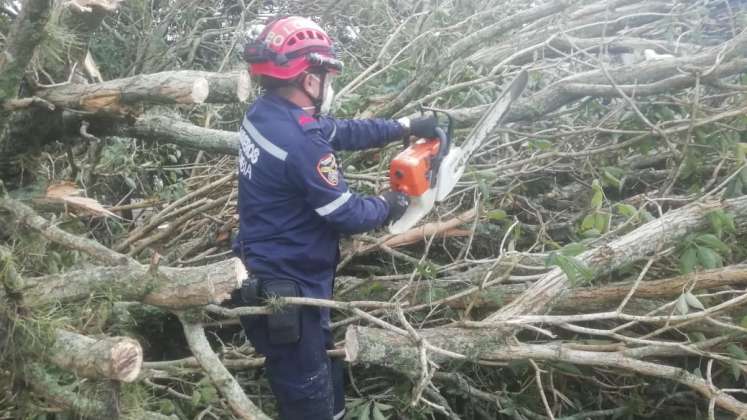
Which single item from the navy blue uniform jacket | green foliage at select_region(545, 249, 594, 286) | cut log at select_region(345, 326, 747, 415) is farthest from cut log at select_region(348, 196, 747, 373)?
the navy blue uniform jacket

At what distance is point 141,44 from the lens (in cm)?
447

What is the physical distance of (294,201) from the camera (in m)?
2.30

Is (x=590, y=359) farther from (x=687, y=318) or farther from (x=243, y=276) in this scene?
(x=243, y=276)

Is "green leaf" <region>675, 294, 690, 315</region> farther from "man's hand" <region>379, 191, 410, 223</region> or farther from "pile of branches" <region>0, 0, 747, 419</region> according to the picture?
"man's hand" <region>379, 191, 410, 223</region>

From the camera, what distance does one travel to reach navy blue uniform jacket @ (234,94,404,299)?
2184mm

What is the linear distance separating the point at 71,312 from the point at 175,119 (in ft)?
3.89

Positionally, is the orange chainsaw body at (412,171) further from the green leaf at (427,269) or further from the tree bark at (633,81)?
the tree bark at (633,81)

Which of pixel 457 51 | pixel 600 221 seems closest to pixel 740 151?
pixel 600 221

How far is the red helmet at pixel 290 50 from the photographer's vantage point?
2.23m

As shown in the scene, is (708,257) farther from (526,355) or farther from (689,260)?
(526,355)

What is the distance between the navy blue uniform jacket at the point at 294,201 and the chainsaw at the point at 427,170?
125 millimetres

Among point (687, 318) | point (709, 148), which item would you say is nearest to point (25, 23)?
point (687, 318)

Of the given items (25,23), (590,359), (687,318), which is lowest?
(590,359)

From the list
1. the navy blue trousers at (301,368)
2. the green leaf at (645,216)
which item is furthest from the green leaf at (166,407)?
the green leaf at (645,216)
